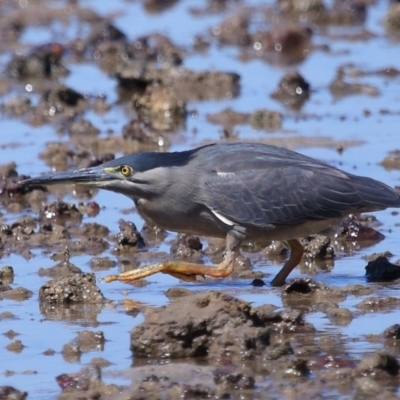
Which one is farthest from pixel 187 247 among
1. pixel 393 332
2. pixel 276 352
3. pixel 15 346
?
pixel 276 352

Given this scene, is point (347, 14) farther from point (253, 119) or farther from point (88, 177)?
point (88, 177)

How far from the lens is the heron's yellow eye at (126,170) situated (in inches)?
355

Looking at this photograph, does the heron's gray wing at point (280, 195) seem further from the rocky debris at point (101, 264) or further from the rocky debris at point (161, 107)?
the rocky debris at point (161, 107)

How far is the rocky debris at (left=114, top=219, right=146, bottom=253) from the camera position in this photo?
993 centimetres

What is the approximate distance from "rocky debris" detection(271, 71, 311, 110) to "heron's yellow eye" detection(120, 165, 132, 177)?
22.0 ft

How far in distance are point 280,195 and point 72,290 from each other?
5.62ft

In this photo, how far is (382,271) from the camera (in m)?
8.91

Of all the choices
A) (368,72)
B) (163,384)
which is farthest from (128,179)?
(368,72)

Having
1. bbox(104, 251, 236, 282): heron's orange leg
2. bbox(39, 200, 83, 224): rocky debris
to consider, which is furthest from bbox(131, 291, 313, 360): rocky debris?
bbox(39, 200, 83, 224): rocky debris

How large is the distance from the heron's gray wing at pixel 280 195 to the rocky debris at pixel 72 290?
43.8 inches

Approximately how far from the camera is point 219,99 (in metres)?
15.8

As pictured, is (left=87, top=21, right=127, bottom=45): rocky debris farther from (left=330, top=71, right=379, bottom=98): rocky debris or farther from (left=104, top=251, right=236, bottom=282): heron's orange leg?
(left=104, top=251, right=236, bottom=282): heron's orange leg

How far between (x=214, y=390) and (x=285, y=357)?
25.9 inches

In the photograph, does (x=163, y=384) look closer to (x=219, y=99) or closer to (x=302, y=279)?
(x=302, y=279)
